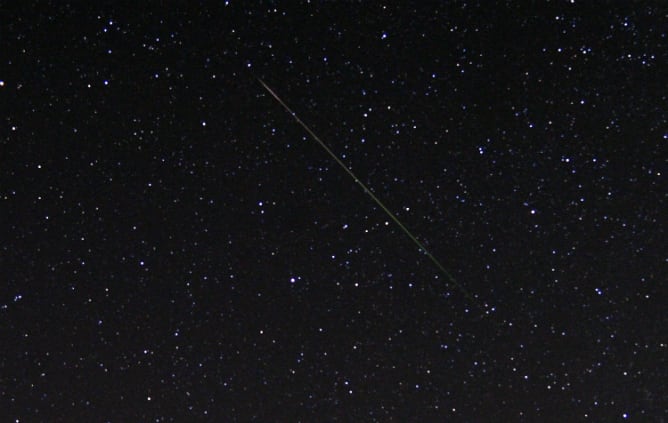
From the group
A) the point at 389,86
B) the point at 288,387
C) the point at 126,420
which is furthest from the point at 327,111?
the point at 126,420

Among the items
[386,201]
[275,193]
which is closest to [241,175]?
[275,193]

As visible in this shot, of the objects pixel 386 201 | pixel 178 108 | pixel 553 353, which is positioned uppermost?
pixel 178 108

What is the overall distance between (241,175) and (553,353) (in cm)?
37

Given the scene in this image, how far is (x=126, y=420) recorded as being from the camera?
77 cm

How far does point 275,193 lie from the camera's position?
2.32ft

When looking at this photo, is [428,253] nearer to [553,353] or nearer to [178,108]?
[553,353]

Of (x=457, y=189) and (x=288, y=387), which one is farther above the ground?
(x=457, y=189)

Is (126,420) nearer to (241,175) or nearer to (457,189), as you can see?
(241,175)

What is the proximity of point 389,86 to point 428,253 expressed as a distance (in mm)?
172

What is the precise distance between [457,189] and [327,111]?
0.50 ft

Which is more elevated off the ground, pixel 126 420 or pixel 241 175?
pixel 241 175

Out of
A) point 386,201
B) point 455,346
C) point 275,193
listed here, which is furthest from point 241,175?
point 455,346

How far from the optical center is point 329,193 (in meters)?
0.70

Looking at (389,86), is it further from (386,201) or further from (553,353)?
(553,353)
